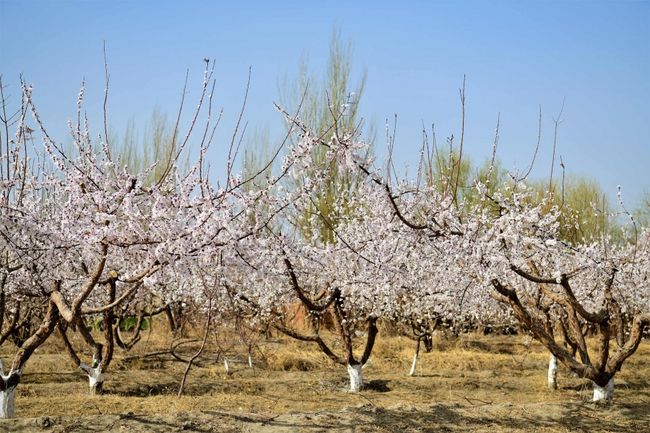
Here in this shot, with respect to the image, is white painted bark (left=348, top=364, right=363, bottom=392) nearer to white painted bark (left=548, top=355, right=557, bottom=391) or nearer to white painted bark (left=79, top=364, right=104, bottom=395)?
white painted bark (left=548, top=355, right=557, bottom=391)

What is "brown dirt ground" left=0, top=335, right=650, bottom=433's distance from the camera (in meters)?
6.98

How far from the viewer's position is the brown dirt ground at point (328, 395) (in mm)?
6977

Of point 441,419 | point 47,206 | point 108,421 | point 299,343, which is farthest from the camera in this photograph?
point 299,343

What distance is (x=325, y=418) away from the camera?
719 cm

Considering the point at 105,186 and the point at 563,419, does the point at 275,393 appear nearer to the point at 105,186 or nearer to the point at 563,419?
the point at 563,419

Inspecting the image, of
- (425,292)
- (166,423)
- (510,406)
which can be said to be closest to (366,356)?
(425,292)

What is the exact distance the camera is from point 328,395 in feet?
34.7

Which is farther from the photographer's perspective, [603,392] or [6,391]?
[603,392]

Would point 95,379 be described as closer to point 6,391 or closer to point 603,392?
point 6,391

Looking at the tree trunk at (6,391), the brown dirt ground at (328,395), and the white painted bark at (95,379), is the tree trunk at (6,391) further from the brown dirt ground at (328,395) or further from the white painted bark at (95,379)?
the white painted bark at (95,379)

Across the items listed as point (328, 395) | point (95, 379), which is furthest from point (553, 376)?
point (95, 379)

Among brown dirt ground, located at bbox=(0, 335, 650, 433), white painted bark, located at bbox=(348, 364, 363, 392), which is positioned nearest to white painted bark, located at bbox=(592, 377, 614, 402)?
brown dirt ground, located at bbox=(0, 335, 650, 433)

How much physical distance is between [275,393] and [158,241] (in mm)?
5151

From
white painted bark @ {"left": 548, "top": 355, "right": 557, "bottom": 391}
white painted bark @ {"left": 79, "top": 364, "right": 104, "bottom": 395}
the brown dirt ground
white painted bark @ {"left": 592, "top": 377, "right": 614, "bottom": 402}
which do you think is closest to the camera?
the brown dirt ground
